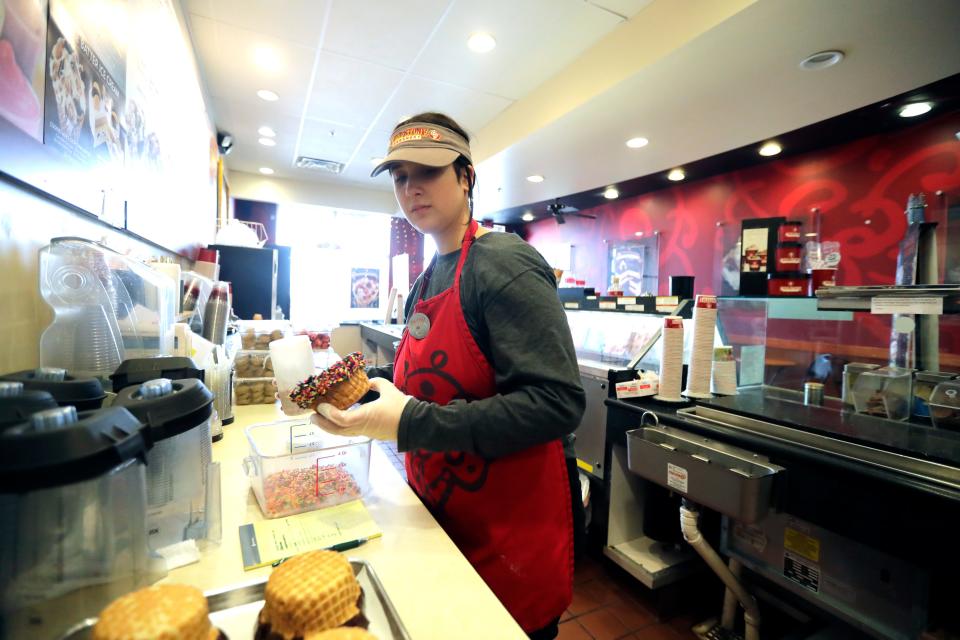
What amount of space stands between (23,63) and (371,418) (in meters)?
0.95

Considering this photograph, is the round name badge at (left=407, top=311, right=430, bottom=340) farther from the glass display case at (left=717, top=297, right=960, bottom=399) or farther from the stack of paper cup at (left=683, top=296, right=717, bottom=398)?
the glass display case at (left=717, top=297, right=960, bottom=399)

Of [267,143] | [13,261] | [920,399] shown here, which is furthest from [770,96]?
[267,143]

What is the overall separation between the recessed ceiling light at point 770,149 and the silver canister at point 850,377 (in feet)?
8.34

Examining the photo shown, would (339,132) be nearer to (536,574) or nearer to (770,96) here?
(770,96)

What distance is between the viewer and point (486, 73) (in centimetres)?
336

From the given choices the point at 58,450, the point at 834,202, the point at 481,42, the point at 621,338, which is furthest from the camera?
the point at 834,202

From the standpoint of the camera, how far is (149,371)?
79 cm

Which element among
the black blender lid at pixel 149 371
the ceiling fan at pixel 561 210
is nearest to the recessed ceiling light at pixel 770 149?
the ceiling fan at pixel 561 210

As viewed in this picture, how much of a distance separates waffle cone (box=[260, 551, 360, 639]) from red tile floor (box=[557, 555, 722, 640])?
1.73m

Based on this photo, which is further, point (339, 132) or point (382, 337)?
point (339, 132)

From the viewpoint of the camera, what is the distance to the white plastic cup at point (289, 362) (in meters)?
1.17

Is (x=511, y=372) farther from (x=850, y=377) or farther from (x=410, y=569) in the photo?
(x=850, y=377)

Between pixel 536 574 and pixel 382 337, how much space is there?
3.59m

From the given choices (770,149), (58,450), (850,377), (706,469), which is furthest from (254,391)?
(770,149)
